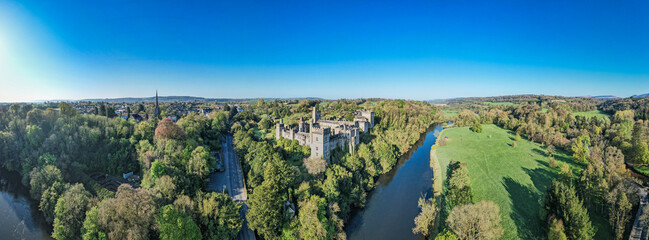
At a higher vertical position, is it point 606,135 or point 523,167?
point 606,135

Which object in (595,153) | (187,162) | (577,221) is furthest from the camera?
(595,153)

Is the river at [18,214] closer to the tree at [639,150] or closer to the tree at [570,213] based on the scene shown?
the tree at [570,213]

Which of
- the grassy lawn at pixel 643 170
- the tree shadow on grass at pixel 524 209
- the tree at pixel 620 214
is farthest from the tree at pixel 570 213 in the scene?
the grassy lawn at pixel 643 170

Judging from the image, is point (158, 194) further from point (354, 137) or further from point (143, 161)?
point (354, 137)

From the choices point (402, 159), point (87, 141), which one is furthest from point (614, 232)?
point (87, 141)

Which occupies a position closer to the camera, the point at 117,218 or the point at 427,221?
the point at 117,218

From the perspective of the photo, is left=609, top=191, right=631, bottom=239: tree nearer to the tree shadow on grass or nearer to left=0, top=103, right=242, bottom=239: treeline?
the tree shadow on grass

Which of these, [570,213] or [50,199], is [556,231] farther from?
[50,199]
